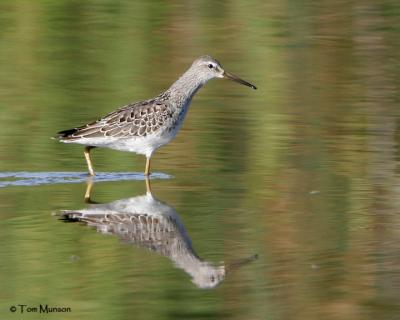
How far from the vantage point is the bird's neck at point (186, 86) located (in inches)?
622

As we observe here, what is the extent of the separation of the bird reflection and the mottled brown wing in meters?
1.25

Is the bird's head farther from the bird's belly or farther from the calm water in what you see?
the bird's belly

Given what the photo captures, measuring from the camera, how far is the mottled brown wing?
15078 mm

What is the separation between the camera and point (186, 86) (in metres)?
16.0

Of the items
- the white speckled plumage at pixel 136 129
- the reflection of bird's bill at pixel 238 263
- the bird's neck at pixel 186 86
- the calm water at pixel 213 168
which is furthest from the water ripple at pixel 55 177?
the reflection of bird's bill at pixel 238 263

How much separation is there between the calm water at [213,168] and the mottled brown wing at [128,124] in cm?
45

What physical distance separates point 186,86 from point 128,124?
111cm

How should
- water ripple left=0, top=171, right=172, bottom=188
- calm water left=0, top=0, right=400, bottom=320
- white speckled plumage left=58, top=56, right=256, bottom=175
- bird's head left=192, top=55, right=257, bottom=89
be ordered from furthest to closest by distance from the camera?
bird's head left=192, top=55, right=257, bottom=89 < white speckled plumage left=58, top=56, right=256, bottom=175 < water ripple left=0, top=171, right=172, bottom=188 < calm water left=0, top=0, right=400, bottom=320

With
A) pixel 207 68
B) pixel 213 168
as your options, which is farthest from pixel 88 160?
pixel 207 68

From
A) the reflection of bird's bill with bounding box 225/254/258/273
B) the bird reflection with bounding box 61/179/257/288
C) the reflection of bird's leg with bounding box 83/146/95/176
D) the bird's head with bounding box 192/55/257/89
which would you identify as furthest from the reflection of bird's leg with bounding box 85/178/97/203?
the reflection of bird's bill with bounding box 225/254/258/273

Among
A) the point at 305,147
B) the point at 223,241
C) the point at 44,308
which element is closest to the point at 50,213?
the point at 223,241

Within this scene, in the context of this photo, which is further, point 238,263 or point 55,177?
point 55,177

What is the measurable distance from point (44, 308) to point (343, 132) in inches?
302

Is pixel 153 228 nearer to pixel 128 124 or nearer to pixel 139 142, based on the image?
pixel 139 142
